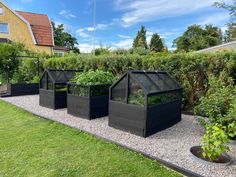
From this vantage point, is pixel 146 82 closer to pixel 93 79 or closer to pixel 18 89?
pixel 93 79

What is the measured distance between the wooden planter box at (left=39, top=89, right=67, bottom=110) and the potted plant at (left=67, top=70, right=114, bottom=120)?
770 millimetres

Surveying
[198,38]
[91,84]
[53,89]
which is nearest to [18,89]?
[53,89]

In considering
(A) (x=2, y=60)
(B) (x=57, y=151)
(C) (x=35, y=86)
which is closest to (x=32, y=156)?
(B) (x=57, y=151)

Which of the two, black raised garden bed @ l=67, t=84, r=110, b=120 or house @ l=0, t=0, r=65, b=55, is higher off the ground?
house @ l=0, t=0, r=65, b=55

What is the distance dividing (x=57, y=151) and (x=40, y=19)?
30.9 metres

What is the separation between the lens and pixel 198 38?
35.4 metres

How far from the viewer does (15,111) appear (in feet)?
21.8

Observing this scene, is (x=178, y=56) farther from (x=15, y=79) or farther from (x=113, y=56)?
(x=15, y=79)

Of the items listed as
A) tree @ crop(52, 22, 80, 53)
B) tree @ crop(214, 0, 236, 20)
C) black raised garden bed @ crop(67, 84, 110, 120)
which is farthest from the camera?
tree @ crop(52, 22, 80, 53)

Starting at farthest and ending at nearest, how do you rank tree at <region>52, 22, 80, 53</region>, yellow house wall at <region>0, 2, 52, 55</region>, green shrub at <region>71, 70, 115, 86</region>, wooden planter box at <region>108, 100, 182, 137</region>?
tree at <region>52, 22, 80, 53</region> → yellow house wall at <region>0, 2, 52, 55</region> → green shrub at <region>71, 70, 115, 86</region> → wooden planter box at <region>108, 100, 182, 137</region>

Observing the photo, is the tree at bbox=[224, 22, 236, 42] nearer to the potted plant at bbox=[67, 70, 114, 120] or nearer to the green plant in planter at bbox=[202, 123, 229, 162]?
the potted plant at bbox=[67, 70, 114, 120]

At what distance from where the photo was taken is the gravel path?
309 centimetres

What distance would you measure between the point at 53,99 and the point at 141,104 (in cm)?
351

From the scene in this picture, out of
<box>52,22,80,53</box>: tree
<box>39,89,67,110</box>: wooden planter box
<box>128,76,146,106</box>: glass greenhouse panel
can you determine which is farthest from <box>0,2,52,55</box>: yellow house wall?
<box>128,76,146,106</box>: glass greenhouse panel
